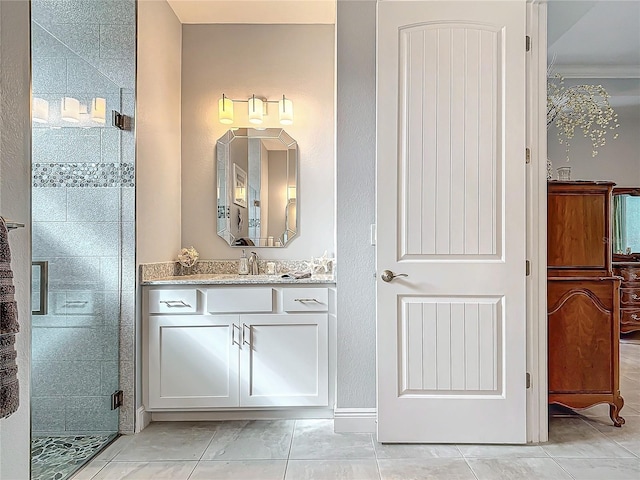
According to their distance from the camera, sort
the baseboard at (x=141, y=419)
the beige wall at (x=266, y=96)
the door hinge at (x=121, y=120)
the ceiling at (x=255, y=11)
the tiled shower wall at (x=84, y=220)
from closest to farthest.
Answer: the tiled shower wall at (x=84, y=220) → the door hinge at (x=121, y=120) → the baseboard at (x=141, y=419) → the ceiling at (x=255, y=11) → the beige wall at (x=266, y=96)

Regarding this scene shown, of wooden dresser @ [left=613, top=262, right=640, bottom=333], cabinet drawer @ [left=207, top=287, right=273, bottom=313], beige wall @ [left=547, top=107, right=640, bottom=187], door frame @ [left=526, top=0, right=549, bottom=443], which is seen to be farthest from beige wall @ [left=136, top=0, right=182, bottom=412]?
wooden dresser @ [left=613, top=262, right=640, bottom=333]

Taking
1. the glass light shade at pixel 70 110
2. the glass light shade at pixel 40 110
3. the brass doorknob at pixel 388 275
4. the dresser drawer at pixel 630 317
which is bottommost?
the dresser drawer at pixel 630 317

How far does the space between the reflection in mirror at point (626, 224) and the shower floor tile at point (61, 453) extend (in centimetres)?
599

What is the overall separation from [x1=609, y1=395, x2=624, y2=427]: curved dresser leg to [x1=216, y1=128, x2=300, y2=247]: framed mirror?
2.28 metres

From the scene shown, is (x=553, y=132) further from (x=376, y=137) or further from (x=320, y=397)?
(x=320, y=397)

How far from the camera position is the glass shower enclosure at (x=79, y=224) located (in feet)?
6.43

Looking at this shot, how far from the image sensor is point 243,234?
3449 millimetres

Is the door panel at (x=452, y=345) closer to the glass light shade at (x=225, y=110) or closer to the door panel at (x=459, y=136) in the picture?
the door panel at (x=459, y=136)

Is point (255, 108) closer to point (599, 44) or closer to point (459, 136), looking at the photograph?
point (459, 136)

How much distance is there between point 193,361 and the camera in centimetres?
272

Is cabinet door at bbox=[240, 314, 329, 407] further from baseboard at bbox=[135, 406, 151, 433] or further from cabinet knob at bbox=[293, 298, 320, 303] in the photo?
baseboard at bbox=[135, 406, 151, 433]

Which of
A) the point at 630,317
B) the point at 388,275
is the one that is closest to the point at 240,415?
the point at 388,275

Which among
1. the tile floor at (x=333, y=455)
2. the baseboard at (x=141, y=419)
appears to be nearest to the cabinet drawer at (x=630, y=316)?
the tile floor at (x=333, y=455)

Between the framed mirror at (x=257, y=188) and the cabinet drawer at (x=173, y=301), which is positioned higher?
the framed mirror at (x=257, y=188)
